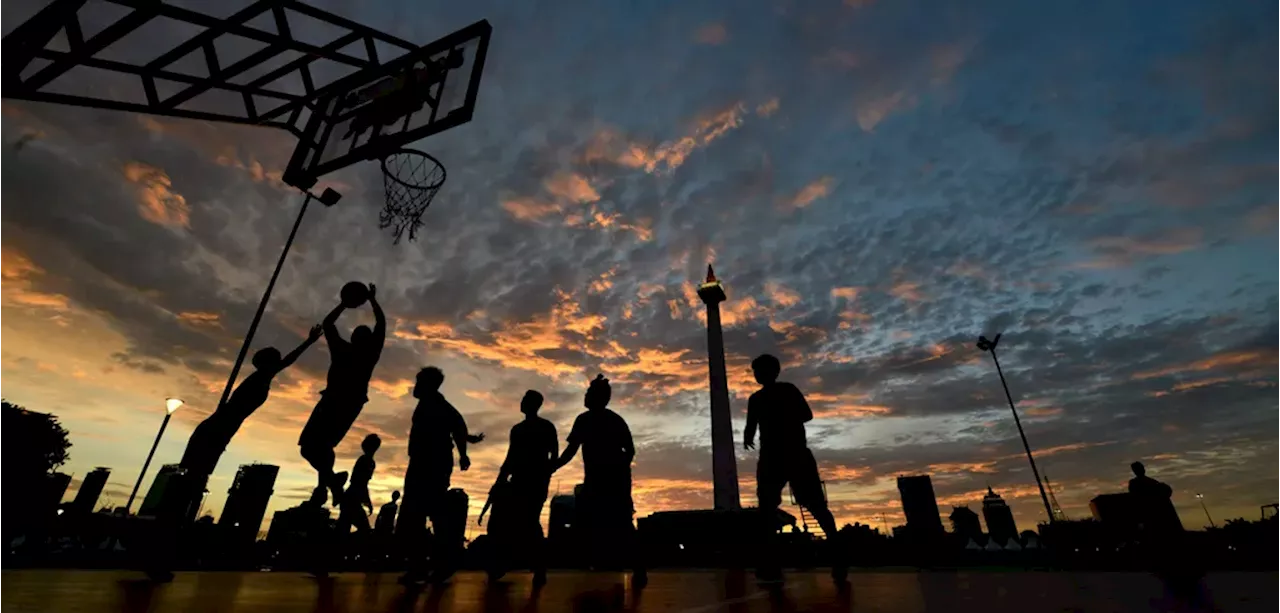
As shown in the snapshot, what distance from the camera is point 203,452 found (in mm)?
5109

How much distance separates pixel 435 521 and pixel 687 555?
22.9 meters

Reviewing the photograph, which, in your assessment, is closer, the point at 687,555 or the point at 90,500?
the point at 90,500

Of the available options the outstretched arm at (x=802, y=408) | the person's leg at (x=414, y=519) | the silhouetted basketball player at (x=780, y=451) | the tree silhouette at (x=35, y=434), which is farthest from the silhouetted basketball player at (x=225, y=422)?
the tree silhouette at (x=35, y=434)

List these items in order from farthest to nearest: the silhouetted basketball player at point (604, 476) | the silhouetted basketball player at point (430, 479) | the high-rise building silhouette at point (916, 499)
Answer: the high-rise building silhouette at point (916, 499), the silhouetted basketball player at point (604, 476), the silhouetted basketball player at point (430, 479)

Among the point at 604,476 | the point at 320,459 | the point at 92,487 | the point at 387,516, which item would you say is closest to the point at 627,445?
the point at 604,476

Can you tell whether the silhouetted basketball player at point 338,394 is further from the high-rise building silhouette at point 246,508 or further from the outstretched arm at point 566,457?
the high-rise building silhouette at point 246,508

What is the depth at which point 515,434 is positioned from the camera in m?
5.58


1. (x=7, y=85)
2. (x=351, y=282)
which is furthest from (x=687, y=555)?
(x=7, y=85)

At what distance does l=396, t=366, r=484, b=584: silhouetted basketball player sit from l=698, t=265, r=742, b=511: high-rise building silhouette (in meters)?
47.3

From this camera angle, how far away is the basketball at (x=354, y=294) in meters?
5.50

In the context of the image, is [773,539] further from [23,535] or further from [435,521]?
[23,535]

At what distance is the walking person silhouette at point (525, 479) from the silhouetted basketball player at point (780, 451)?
85.9 inches

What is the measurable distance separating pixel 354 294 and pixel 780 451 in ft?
15.5

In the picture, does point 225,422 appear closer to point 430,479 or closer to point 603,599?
point 430,479
